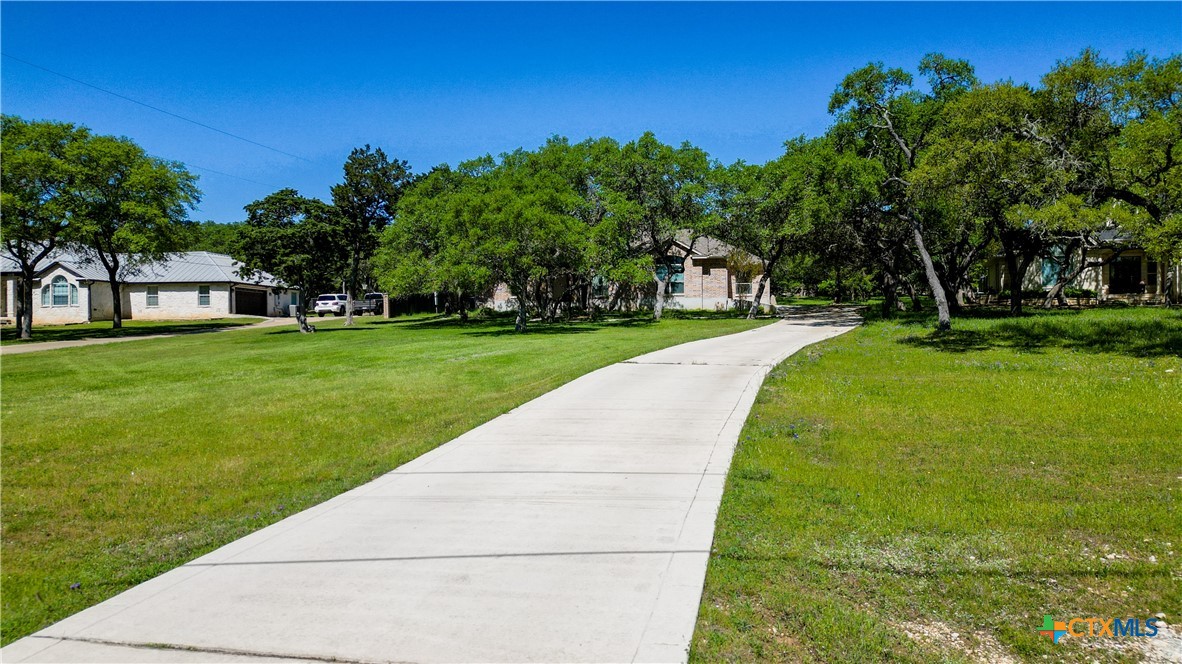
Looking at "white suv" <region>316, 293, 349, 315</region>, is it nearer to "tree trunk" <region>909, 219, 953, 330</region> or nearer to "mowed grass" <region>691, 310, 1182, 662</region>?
"tree trunk" <region>909, 219, 953, 330</region>

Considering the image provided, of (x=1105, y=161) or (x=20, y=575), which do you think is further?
(x=1105, y=161)

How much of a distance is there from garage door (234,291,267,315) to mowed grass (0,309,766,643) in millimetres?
35558

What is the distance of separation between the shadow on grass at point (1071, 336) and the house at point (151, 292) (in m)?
40.3

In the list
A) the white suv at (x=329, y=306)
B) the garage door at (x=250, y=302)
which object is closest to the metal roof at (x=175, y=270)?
the garage door at (x=250, y=302)

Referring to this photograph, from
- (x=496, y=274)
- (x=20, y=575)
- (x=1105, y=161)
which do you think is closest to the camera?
(x=20, y=575)

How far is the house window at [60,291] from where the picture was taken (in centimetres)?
4584

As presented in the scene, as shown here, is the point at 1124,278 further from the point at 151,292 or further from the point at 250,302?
the point at 151,292

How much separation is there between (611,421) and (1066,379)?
8148 mm

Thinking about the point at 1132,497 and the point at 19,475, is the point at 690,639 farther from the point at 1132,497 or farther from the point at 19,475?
the point at 19,475

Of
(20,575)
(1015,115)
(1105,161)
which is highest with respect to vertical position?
(1015,115)

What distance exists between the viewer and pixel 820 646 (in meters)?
3.42

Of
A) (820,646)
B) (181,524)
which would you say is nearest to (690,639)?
(820,646)

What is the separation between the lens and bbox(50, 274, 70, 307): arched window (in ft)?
150

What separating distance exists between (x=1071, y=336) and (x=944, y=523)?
16.5 meters
